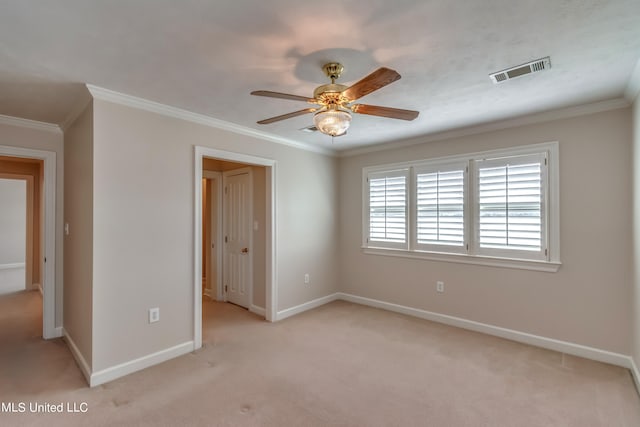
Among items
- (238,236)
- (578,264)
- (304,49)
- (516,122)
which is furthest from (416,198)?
(304,49)

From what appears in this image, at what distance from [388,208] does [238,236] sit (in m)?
2.35

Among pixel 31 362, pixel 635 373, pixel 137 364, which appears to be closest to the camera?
pixel 635 373

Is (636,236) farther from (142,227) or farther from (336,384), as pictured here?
(142,227)

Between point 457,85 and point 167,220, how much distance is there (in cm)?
291

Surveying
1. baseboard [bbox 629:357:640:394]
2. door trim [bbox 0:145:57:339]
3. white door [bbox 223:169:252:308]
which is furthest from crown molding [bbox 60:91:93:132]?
baseboard [bbox 629:357:640:394]

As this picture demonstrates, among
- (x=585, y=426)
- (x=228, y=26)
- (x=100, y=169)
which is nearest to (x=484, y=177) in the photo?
(x=585, y=426)

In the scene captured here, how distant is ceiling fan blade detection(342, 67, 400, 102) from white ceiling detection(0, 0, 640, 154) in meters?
0.28

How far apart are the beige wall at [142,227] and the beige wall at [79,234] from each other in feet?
0.32

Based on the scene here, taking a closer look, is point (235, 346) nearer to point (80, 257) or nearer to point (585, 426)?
point (80, 257)

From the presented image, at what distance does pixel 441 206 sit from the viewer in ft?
13.3

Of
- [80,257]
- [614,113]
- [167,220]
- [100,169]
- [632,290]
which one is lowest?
[632,290]

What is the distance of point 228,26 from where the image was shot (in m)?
1.72

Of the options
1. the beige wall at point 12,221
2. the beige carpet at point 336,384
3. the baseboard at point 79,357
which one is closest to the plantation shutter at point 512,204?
the beige carpet at point 336,384

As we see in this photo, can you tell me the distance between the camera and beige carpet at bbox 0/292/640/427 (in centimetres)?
A: 216
